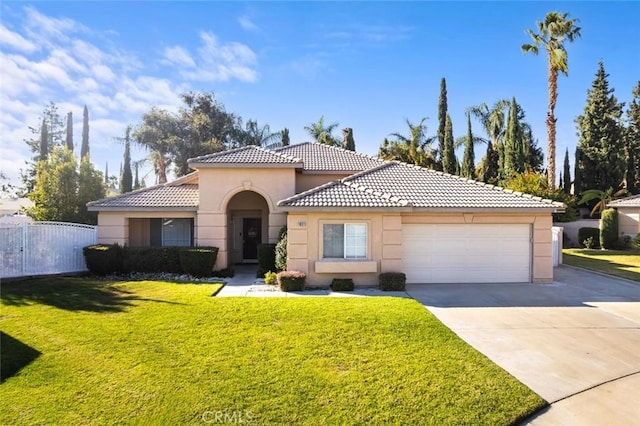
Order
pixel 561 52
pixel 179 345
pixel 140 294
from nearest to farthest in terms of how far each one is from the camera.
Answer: pixel 179 345
pixel 140 294
pixel 561 52

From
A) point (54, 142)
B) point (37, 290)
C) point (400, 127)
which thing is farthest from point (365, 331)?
point (54, 142)

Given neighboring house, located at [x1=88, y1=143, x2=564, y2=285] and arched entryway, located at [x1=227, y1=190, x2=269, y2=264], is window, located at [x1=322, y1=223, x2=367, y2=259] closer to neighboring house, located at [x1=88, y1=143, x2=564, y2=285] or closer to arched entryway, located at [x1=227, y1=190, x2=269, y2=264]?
neighboring house, located at [x1=88, y1=143, x2=564, y2=285]

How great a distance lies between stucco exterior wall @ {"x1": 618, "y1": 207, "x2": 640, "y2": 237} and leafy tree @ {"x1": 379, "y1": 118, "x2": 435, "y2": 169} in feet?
52.1

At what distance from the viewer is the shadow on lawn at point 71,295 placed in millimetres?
9938

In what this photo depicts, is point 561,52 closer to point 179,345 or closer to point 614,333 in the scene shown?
point 614,333

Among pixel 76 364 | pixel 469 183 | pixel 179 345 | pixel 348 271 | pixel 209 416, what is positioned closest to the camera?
pixel 209 416

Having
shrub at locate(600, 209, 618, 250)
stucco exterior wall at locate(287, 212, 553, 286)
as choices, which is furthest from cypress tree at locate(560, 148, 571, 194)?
stucco exterior wall at locate(287, 212, 553, 286)

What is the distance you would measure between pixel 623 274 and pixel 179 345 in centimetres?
1948

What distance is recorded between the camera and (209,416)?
188 inches

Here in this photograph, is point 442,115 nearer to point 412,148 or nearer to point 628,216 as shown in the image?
point 412,148

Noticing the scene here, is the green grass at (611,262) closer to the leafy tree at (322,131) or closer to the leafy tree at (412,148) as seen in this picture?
the leafy tree at (412,148)

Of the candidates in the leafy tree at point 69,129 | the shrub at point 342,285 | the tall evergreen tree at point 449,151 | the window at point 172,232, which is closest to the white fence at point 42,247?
the window at point 172,232

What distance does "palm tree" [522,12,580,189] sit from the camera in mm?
28422

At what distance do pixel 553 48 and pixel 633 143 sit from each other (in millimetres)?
18679
